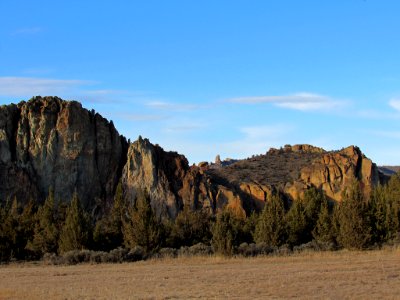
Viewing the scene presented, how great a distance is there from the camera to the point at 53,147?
3115 inches

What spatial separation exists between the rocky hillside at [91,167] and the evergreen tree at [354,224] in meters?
31.3

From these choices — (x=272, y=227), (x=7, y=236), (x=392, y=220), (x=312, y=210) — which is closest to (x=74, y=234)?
(x=7, y=236)

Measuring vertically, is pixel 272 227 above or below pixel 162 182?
below

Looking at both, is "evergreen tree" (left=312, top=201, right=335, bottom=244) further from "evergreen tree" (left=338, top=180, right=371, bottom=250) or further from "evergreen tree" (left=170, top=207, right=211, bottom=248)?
"evergreen tree" (left=170, top=207, right=211, bottom=248)

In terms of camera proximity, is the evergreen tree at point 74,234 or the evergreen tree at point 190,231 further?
the evergreen tree at point 190,231

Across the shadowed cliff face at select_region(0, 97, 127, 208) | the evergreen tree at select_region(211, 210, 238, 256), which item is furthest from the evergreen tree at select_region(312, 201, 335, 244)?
the shadowed cliff face at select_region(0, 97, 127, 208)

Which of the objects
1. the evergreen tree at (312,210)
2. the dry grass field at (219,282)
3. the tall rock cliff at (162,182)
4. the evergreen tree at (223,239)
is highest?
the tall rock cliff at (162,182)

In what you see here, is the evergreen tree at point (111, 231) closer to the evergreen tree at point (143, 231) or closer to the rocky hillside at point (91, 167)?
the evergreen tree at point (143, 231)

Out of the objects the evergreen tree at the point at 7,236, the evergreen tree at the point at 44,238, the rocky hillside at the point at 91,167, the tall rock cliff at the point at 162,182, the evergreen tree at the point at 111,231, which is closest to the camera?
the evergreen tree at the point at 7,236

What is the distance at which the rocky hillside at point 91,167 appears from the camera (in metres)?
78.8

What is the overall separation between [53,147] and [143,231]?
39.6 meters

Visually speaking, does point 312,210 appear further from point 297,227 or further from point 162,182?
point 162,182

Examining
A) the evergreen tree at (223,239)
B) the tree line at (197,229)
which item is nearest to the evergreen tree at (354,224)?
the tree line at (197,229)

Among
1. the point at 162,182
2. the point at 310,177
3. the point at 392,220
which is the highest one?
the point at 310,177
